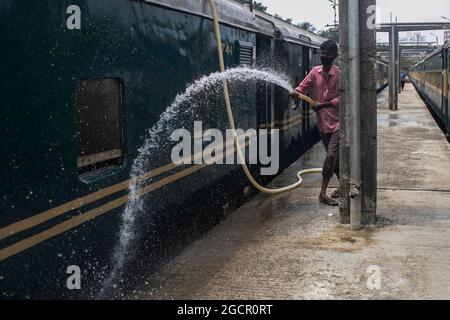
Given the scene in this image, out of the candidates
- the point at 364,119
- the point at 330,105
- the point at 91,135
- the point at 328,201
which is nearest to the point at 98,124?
the point at 91,135

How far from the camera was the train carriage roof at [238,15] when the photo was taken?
A: 5013mm

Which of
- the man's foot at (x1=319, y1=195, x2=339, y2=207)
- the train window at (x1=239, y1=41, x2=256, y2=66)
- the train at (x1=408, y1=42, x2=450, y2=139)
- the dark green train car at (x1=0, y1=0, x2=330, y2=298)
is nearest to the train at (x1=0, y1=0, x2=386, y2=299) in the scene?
the dark green train car at (x1=0, y1=0, x2=330, y2=298)

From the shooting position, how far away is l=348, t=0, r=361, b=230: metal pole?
18.5 feet

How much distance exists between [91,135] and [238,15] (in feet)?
10.8

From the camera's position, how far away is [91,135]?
3.82 metres

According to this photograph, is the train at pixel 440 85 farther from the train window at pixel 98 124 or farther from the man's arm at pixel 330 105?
the train window at pixel 98 124

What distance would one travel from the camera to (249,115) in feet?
22.7

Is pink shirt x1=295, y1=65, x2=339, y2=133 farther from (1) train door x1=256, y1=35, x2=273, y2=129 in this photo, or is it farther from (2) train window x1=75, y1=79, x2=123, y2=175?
Result: (2) train window x1=75, y1=79, x2=123, y2=175

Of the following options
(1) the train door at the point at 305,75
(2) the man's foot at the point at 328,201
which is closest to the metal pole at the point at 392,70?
(1) the train door at the point at 305,75

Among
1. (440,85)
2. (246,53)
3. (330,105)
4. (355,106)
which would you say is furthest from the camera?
(440,85)

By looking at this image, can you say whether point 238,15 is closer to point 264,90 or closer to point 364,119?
point 264,90

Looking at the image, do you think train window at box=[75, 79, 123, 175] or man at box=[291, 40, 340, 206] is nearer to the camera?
train window at box=[75, 79, 123, 175]
